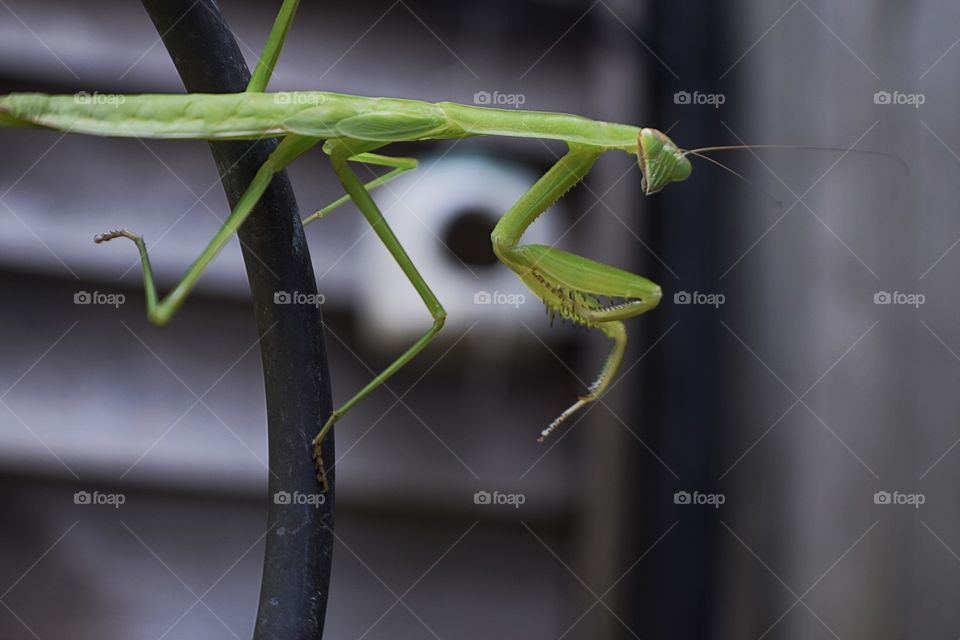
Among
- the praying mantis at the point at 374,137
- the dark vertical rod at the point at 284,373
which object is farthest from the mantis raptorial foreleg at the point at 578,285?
the dark vertical rod at the point at 284,373

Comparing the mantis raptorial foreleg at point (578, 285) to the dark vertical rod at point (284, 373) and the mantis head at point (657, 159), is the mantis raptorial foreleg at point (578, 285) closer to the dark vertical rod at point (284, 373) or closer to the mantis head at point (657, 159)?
the mantis head at point (657, 159)

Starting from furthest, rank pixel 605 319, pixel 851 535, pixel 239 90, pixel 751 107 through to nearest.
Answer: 1. pixel 751 107
2. pixel 851 535
3. pixel 605 319
4. pixel 239 90

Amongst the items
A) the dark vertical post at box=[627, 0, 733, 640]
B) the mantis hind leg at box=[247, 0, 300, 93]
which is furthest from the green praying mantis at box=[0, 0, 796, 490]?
the dark vertical post at box=[627, 0, 733, 640]

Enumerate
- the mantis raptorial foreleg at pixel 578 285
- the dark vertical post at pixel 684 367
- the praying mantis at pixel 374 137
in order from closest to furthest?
1. the praying mantis at pixel 374 137
2. the mantis raptorial foreleg at pixel 578 285
3. the dark vertical post at pixel 684 367

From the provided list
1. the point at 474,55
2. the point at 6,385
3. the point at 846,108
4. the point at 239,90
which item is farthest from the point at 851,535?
the point at 6,385

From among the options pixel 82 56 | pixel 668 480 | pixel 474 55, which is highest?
pixel 474 55

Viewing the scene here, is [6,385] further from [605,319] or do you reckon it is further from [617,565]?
[617,565]

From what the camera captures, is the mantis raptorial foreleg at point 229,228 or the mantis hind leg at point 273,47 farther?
the mantis hind leg at point 273,47

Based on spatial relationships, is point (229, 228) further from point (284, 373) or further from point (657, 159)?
point (657, 159)
